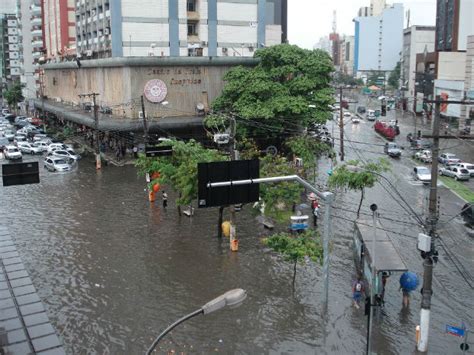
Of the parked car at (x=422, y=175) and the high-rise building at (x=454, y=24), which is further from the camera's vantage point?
the high-rise building at (x=454, y=24)

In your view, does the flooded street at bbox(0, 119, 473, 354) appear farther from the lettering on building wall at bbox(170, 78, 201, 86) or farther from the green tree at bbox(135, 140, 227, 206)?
the lettering on building wall at bbox(170, 78, 201, 86)

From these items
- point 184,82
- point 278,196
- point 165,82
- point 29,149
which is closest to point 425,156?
point 184,82

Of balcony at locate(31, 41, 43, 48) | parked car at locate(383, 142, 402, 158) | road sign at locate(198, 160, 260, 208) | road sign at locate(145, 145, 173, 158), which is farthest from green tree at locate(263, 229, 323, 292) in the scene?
balcony at locate(31, 41, 43, 48)

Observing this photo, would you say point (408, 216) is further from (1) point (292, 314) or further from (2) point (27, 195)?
(2) point (27, 195)

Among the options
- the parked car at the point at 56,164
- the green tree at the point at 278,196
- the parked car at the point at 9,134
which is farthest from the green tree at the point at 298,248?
the parked car at the point at 9,134

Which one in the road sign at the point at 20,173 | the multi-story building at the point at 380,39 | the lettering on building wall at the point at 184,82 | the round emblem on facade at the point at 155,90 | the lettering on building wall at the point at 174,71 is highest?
the multi-story building at the point at 380,39

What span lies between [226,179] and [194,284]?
9.45m

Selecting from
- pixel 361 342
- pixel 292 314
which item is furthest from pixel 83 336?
pixel 361 342

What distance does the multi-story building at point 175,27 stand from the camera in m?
Result: 59.5

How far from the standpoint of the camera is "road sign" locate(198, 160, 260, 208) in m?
15.0

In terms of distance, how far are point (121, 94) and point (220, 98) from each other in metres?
10.1

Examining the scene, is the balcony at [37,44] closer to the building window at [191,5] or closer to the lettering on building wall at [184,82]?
the building window at [191,5]

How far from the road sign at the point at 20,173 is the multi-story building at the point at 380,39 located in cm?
18078

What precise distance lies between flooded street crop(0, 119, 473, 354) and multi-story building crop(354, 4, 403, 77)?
533 ft
